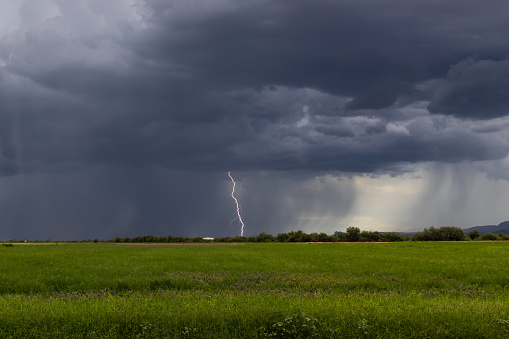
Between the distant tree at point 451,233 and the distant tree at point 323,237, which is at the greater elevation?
the distant tree at point 451,233

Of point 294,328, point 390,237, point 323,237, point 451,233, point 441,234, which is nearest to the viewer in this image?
point 294,328

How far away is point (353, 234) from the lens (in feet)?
294

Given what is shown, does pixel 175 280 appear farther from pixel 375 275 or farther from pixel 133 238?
pixel 133 238

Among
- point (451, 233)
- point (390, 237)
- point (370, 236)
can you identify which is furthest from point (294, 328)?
point (390, 237)

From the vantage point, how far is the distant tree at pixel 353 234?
89.0 m

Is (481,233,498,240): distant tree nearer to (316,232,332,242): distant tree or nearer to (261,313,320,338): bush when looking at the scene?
(316,232,332,242): distant tree

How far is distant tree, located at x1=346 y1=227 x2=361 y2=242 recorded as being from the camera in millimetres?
89000

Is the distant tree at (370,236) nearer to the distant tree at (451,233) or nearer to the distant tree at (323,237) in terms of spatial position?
the distant tree at (323,237)

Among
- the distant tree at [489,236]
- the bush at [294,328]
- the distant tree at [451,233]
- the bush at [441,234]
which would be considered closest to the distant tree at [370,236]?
the bush at [441,234]

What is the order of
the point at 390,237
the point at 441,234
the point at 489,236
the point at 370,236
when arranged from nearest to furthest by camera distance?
the point at 489,236
the point at 441,234
the point at 390,237
the point at 370,236

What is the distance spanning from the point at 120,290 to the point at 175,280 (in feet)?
9.46

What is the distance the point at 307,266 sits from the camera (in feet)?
91.5

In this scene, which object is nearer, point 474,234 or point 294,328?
point 294,328

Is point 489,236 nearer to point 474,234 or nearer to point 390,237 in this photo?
point 474,234
